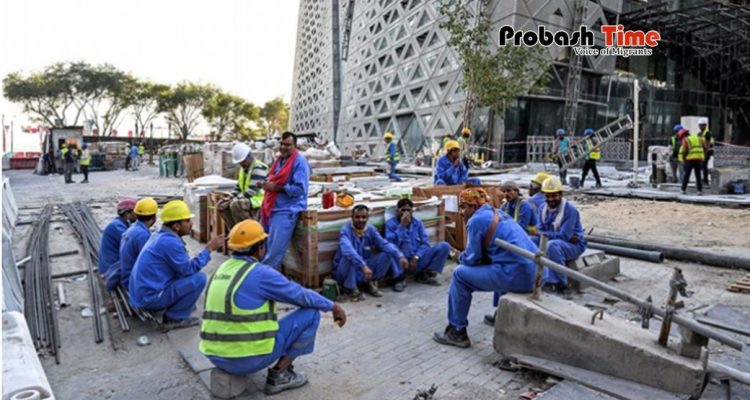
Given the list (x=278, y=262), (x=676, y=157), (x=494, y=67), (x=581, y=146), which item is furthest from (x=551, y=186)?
(x=494, y=67)

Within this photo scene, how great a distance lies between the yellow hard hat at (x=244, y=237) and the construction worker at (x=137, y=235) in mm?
2236

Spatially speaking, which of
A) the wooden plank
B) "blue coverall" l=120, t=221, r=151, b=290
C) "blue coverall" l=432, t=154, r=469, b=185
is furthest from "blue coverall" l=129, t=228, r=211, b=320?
"blue coverall" l=432, t=154, r=469, b=185

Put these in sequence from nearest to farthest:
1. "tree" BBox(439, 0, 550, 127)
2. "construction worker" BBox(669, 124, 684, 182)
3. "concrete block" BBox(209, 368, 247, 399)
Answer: "concrete block" BBox(209, 368, 247, 399) → "construction worker" BBox(669, 124, 684, 182) → "tree" BBox(439, 0, 550, 127)

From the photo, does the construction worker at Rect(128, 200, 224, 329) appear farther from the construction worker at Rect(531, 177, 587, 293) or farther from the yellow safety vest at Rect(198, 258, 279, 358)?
the construction worker at Rect(531, 177, 587, 293)

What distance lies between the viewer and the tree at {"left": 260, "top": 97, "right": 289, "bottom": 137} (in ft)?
218

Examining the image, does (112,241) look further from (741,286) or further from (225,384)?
(741,286)

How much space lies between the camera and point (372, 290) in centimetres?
605

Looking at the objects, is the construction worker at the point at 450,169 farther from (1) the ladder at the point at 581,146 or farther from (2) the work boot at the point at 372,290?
(1) the ladder at the point at 581,146

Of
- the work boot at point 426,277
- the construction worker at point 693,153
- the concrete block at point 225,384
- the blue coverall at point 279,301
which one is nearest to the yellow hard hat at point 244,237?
the blue coverall at point 279,301

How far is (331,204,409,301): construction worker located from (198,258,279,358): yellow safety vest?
2351mm

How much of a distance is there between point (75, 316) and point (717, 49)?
36.2 metres

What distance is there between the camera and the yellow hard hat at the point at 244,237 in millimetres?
3420

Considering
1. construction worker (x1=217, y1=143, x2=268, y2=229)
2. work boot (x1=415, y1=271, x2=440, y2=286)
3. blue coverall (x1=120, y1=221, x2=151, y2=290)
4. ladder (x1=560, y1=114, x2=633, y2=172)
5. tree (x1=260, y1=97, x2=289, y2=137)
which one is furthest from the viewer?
tree (x1=260, y1=97, x2=289, y2=137)

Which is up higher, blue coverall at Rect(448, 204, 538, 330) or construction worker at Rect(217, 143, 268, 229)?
construction worker at Rect(217, 143, 268, 229)
